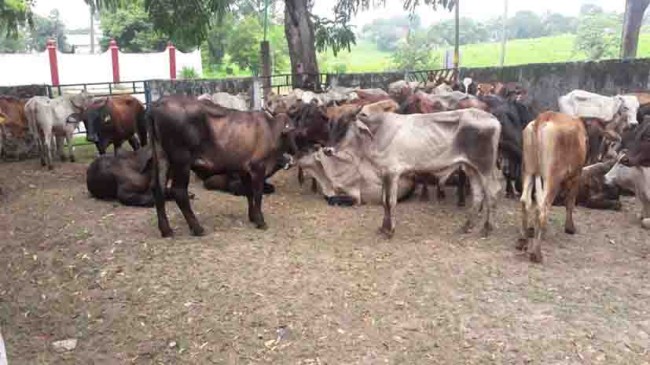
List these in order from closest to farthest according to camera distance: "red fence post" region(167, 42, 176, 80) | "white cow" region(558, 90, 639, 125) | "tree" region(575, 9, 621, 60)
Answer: "white cow" region(558, 90, 639, 125) → "red fence post" region(167, 42, 176, 80) → "tree" region(575, 9, 621, 60)

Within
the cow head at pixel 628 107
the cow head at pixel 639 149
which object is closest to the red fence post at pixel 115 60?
the cow head at pixel 628 107

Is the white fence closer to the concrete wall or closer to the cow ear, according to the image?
the concrete wall

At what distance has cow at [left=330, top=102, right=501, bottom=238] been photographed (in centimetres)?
679

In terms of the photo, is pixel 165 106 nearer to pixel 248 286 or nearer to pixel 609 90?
pixel 248 286

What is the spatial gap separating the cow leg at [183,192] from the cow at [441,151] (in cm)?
207

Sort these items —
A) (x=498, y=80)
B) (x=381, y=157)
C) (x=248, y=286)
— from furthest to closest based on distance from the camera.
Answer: (x=498, y=80)
(x=381, y=157)
(x=248, y=286)

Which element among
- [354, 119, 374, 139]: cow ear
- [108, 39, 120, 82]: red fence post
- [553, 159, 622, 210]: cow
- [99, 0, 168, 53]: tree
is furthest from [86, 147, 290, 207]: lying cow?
[99, 0, 168, 53]: tree

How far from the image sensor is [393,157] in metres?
6.86

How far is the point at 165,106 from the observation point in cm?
642

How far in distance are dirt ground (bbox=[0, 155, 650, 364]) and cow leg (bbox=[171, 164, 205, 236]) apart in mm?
187

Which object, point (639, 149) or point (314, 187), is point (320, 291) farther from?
point (314, 187)

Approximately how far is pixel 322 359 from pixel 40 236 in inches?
171

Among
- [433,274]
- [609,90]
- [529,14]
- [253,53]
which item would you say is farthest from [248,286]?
[529,14]

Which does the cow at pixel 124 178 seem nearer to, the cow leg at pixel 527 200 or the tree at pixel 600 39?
the cow leg at pixel 527 200
